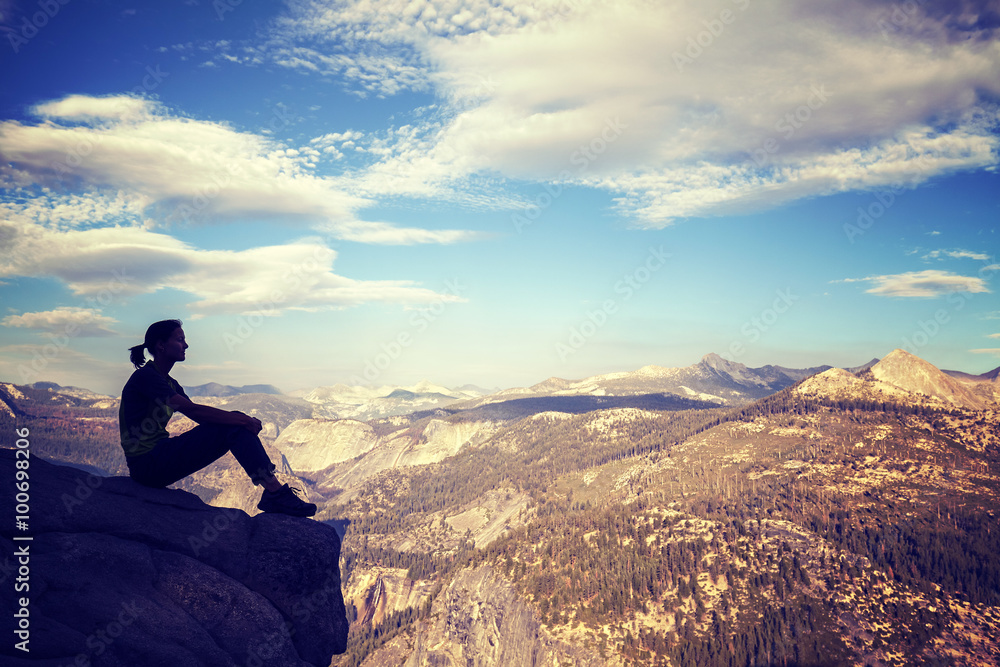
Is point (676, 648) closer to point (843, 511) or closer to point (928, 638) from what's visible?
point (928, 638)

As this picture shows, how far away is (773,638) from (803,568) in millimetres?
31528

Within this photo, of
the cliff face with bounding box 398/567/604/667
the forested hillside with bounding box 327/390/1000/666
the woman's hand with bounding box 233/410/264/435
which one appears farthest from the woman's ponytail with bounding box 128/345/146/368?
the cliff face with bounding box 398/567/604/667

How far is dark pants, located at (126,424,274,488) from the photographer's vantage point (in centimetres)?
1388

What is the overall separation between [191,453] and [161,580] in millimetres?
3319

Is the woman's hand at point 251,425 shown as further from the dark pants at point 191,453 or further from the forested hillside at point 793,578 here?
the forested hillside at point 793,578

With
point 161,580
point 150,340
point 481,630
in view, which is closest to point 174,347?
point 150,340

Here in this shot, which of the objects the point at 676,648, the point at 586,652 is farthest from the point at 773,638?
the point at 586,652

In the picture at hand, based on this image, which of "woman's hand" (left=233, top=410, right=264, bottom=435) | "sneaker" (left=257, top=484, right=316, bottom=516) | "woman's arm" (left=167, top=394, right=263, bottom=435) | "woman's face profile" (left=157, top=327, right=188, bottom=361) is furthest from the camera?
"sneaker" (left=257, top=484, right=316, bottom=516)

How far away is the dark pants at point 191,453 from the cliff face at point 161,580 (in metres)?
0.68

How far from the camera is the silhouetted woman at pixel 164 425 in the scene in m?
13.4

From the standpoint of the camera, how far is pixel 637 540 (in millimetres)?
182750

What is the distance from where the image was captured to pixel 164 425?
14164mm

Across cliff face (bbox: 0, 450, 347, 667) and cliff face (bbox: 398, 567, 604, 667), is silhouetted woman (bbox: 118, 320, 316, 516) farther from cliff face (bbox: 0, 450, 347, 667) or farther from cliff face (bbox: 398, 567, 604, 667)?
cliff face (bbox: 398, 567, 604, 667)

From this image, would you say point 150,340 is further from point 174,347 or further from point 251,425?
point 251,425
